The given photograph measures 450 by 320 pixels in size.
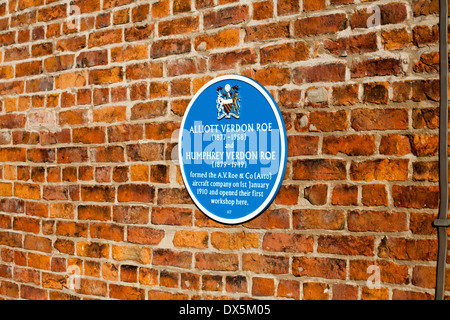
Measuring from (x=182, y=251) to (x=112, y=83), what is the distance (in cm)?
90

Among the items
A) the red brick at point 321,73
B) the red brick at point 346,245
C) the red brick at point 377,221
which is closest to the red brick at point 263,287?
the red brick at point 346,245

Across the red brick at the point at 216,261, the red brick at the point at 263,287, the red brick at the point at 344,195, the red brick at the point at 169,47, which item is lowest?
the red brick at the point at 263,287

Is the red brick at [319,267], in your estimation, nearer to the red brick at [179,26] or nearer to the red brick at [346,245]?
the red brick at [346,245]

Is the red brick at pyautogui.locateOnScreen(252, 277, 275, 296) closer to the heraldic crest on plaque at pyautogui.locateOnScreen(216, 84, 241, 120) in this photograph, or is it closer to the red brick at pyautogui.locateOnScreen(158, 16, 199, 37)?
the heraldic crest on plaque at pyautogui.locateOnScreen(216, 84, 241, 120)

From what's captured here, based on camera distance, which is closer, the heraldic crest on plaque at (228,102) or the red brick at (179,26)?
the heraldic crest on plaque at (228,102)

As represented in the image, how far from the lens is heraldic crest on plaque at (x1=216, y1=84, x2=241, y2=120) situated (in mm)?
1885

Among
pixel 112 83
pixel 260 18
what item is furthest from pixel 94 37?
pixel 260 18

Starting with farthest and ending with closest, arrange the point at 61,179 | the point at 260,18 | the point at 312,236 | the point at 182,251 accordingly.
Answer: the point at 61,179
the point at 182,251
the point at 260,18
the point at 312,236

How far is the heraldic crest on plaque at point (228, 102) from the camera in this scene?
1.88 m

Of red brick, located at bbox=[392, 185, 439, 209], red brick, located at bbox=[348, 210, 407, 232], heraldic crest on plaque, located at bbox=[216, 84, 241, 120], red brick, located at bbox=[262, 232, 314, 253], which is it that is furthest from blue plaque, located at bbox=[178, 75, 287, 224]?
red brick, located at bbox=[392, 185, 439, 209]

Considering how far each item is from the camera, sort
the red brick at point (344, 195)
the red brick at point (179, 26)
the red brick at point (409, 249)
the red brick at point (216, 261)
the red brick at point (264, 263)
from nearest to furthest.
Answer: the red brick at point (409, 249), the red brick at point (344, 195), the red brick at point (264, 263), the red brick at point (216, 261), the red brick at point (179, 26)

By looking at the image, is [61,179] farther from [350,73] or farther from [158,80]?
[350,73]

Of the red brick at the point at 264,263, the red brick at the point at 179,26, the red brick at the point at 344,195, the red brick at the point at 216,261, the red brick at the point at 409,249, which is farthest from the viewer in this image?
the red brick at the point at 179,26

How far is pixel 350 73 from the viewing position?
1.69 m
